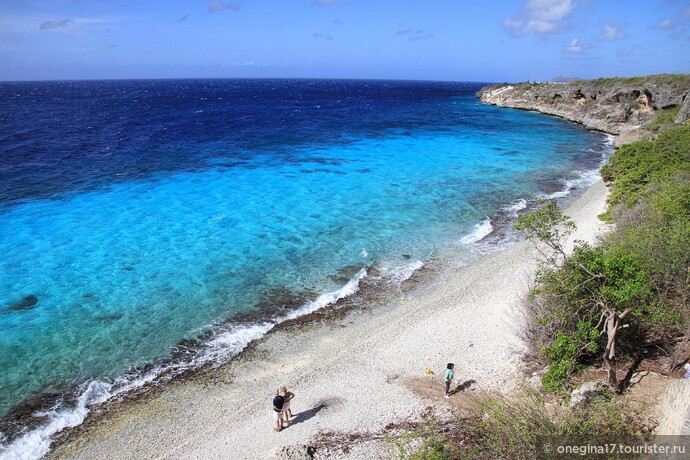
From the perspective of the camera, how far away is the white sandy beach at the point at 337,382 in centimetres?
1328

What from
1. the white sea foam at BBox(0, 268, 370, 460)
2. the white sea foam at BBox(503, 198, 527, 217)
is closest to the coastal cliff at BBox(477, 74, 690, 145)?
the white sea foam at BBox(503, 198, 527, 217)

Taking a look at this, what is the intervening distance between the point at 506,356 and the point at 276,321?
10636 mm

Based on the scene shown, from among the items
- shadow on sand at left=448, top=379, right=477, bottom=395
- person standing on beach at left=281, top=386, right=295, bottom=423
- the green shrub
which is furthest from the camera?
the green shrub

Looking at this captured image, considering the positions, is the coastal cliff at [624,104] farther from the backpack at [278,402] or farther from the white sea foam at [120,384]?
the backpack at [278,402]

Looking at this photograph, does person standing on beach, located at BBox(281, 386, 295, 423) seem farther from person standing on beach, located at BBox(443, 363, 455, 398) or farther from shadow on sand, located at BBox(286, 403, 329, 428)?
person standing on beach, located at BBox(443, 363, 455, 398)

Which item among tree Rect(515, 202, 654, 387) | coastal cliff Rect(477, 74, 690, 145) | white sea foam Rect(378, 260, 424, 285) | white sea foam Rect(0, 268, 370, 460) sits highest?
coastal cliff Rect(477, 74, 690, 145)

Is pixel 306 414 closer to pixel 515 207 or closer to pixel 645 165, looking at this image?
pixel 515 207

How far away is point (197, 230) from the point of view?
2959cm

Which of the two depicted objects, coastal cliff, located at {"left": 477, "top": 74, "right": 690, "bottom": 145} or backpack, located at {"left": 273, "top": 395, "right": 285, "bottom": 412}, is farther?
coastal cliff, located at {"left": 477, "top": 74, "right": 690, "bottom": 145}

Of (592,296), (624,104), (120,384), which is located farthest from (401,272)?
(624,104)

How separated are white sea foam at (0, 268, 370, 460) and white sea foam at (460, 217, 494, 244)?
1133 centimetres

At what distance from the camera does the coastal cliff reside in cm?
5192

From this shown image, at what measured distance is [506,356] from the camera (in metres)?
16.0

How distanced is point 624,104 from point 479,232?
62.8 meters
